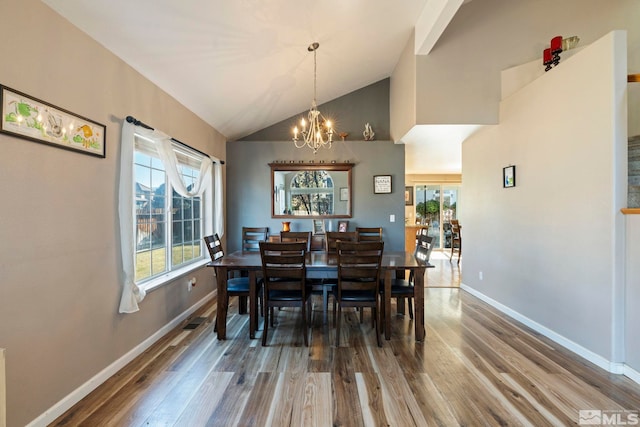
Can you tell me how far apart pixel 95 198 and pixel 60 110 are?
619mm

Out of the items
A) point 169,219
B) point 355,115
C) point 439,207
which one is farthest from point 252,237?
point 439,207

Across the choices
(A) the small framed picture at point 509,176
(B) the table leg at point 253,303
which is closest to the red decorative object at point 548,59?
(A) the small framed picture at point 509,176

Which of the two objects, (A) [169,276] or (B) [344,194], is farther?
(B) [344,194]

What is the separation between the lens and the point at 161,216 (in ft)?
10.4

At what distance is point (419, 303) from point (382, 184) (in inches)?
99.1

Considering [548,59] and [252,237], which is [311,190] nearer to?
[252,237]

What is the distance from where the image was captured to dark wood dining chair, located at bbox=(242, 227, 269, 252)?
14.1 feet

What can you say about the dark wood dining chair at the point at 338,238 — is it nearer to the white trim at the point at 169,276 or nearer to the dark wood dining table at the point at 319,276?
the dark wood dining table at the point at 319,276

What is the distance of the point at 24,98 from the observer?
1563 mm

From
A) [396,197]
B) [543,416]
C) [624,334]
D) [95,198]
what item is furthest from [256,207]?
[624,334]

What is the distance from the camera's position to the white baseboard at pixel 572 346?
2178 millimetres

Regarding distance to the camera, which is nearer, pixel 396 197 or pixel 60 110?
pixel 60 110

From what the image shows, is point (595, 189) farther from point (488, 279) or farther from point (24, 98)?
point (24, 98)

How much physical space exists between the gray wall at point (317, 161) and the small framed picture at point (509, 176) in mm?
1613
